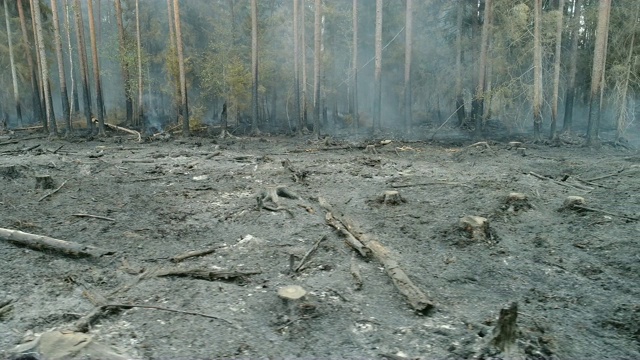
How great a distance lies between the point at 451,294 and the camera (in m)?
5.76

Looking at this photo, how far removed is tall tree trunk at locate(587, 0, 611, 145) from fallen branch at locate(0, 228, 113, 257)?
20014 millimetres

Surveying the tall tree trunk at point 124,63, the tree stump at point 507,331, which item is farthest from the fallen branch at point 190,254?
the tall tree trunk at point 124,63

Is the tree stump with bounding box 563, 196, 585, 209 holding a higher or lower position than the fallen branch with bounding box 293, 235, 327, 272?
higher

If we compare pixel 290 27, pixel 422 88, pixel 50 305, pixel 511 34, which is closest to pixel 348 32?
pixel 290 27

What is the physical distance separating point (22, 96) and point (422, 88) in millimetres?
32897

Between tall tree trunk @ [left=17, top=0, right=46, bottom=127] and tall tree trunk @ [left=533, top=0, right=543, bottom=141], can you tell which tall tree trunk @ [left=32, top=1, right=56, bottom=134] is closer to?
tall tree trunk @ [left=17, top=0, right=46, bottom=127]

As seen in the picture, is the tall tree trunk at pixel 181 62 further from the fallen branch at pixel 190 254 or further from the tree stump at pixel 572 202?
the tree stump at pixel 572 202

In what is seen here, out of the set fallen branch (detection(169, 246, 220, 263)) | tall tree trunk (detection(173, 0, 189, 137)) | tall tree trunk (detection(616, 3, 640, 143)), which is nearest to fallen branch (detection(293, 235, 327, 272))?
fallen branch (detection(169, 246, 220, 263))

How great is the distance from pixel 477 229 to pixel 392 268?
2.13m

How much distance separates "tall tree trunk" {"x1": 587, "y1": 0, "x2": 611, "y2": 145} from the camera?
1798cm

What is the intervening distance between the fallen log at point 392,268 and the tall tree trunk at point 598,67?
52.0 ft

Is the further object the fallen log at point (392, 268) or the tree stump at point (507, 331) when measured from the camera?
the fallen log at point (392, 268)

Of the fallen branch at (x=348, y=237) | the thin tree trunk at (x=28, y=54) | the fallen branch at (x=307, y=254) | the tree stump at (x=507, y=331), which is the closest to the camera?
the tree stump at (x=507, y=331)

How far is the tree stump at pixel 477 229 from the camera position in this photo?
7.53 m
